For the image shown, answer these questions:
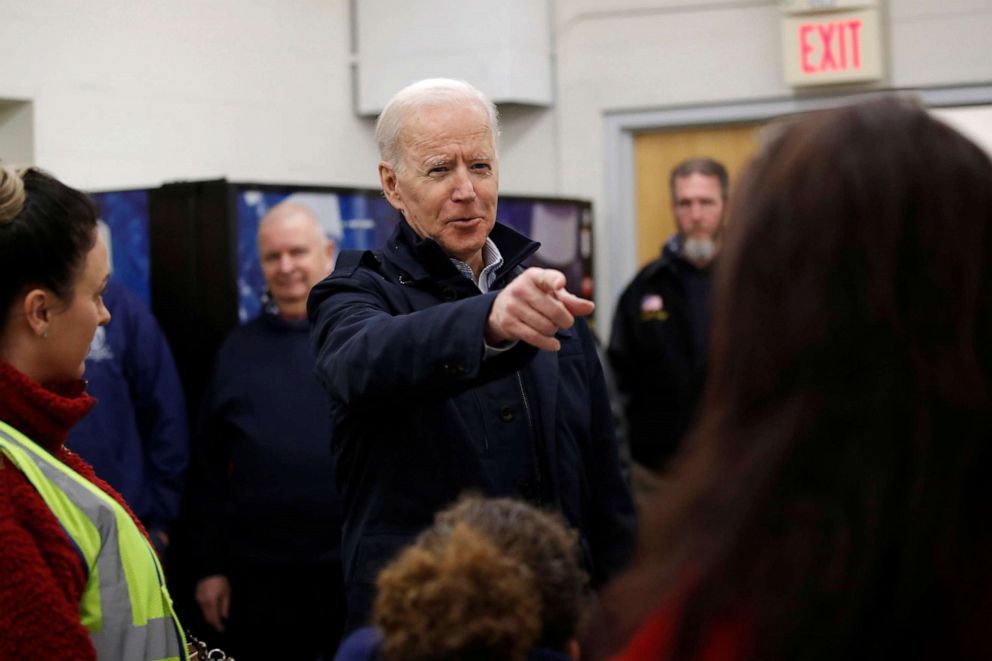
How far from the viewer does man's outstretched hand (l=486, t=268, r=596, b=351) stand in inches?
62.0

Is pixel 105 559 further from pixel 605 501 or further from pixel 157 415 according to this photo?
pixel 157 415

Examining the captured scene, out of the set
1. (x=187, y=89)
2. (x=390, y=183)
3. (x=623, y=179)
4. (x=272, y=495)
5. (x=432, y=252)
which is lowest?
(x=272, y=495)

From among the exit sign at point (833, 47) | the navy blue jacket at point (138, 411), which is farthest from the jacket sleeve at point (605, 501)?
the exit sign at point (833, 47)

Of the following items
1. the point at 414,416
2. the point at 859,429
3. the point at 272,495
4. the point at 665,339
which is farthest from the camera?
the point at 665,339

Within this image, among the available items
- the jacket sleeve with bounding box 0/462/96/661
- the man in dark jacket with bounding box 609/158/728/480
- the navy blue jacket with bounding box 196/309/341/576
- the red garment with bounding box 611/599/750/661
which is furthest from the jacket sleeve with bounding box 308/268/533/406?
the man in dark jacket with bounding box 609/158/728/480

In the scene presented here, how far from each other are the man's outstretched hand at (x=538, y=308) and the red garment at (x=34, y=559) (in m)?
0.57

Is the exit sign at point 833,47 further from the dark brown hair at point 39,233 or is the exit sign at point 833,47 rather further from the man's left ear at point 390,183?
the dark brown hair at point 39,233

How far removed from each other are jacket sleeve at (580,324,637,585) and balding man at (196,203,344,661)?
1.61 meters

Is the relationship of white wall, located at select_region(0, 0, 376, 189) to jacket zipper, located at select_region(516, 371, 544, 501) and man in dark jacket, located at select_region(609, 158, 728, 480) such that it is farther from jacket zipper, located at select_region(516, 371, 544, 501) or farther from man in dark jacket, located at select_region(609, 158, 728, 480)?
jacket zipper, located at select_region(516, 371, 544, 501)

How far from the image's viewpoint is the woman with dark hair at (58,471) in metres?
1.57

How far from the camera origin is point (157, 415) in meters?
4.00

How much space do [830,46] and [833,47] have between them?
0.04 ft

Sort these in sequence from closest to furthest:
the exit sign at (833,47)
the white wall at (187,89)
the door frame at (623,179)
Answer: the white wall at (187,89) < the exit sign at (833,47) < the door frame at (623,179)

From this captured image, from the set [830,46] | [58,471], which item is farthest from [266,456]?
[830,46]
